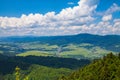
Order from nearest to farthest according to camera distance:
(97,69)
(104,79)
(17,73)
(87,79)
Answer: (17,73) → (104,79) → (87,79) → (97,69)

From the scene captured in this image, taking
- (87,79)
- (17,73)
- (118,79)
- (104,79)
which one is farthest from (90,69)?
(17,73)

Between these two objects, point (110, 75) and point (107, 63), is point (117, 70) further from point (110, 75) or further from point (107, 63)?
point (107, 63)

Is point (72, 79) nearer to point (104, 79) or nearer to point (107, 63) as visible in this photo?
point (107, 63)

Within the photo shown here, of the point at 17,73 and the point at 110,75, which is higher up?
the point at 17,73

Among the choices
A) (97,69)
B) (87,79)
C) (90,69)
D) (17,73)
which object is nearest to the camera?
(17,73)

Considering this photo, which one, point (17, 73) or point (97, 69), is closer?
point (17, 73)

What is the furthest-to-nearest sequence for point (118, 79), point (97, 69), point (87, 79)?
point (97, 69) < point (87, 79) < point (118, 79)

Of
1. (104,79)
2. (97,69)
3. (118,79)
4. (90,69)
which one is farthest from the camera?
(90,69)

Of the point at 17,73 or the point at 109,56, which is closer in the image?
the point at 17,73

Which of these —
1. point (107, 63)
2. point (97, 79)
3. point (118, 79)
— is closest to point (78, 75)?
point (107, 63)
